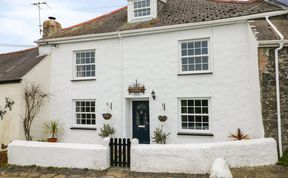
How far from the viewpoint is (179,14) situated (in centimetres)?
1260

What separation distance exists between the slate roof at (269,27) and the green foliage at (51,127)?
10614mm

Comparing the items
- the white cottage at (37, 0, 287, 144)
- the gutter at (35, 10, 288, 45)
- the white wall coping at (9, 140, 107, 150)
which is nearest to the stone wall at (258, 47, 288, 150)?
the white cottage at (37, 0, 287, 144)

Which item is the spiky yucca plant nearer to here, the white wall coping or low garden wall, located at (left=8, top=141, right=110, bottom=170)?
low garden wall, located at (left=8, top=141, right=110, bottom=170)

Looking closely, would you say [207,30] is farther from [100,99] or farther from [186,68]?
[100,99]

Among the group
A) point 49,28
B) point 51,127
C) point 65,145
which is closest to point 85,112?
point 51,127

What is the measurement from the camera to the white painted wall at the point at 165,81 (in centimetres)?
1022

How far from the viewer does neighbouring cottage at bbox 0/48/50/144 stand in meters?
12.0

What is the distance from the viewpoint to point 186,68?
37.4ft

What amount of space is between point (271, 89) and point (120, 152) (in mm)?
5611

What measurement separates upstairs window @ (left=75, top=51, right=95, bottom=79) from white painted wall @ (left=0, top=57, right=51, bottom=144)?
1848 millimetres

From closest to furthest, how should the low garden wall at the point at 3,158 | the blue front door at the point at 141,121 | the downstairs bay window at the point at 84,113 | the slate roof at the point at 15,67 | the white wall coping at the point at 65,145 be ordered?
the white wall coping at the point at 65,145 → the low garden wall at the point at 3,158 → the blue front door at the point at 141,121 → the slate roof at the point at 15,67 → the downstairs bay window at the point at 84,113

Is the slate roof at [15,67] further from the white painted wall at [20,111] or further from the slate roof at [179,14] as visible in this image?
the slate roof at [179,14]

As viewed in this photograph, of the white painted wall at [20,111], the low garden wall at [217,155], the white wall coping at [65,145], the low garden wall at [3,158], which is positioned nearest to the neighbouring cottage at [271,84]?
the low garden wall at [217,155]

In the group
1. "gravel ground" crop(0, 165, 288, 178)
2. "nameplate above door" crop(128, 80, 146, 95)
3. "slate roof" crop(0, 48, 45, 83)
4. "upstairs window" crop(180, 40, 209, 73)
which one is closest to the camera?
"gravel ground" crop(0, 165, 288, 178)
